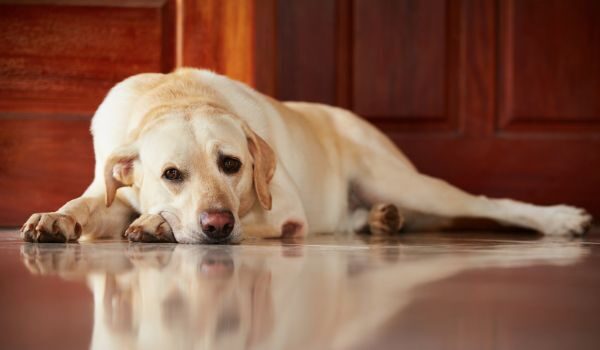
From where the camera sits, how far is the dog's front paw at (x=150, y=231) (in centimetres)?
250

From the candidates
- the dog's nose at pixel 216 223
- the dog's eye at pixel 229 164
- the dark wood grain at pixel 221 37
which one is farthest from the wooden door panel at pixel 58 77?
the dog's nose at pixel 216 223

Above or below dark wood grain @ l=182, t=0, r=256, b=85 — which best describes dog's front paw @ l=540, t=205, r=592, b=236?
below

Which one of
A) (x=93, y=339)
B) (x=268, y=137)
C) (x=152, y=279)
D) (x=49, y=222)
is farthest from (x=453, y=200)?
(x=93, y=339)

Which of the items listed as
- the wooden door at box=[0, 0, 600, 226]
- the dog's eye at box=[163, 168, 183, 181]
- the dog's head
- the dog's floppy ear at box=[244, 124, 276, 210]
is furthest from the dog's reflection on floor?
the wooden door at box=[0, 0, 600, 226]

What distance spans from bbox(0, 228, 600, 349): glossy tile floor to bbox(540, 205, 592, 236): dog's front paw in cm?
114

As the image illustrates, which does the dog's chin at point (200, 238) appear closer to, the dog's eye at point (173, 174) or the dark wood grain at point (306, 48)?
the dog's eye at point (173, 174)

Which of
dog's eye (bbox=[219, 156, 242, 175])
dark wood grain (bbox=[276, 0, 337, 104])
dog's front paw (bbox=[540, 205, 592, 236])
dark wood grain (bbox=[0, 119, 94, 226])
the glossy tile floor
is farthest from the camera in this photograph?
dark wood grain (bbox=[276, 0, 337, 104])

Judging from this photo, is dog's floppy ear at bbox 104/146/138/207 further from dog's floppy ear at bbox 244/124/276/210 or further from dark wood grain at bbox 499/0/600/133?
dark wood grain at bbox 499/0/600/133

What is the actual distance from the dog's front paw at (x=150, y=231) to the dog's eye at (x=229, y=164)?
24 centimetres

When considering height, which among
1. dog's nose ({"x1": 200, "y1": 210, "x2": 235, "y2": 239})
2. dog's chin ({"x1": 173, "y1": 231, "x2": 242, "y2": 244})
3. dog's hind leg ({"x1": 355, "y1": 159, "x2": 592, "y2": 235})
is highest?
dog's hind leg ({"x1": 355, "y1": 159, "x2": 592, "y2": 235})

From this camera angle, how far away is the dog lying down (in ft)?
8.26

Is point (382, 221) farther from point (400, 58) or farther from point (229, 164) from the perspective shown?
point (400, 58)

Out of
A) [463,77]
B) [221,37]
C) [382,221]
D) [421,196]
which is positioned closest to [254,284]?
[382,221]

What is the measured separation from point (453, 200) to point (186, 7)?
1.37m
